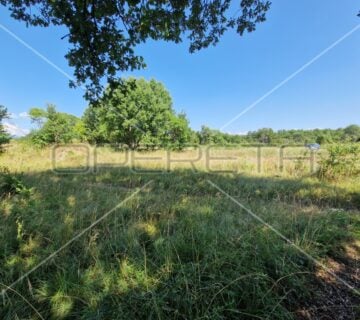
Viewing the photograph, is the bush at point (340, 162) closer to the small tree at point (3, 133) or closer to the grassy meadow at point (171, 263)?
the grassy meadow at point (171, 263)

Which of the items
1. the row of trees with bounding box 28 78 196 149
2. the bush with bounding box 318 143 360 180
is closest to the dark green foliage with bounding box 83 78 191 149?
the row of trees with bounding box 28 78 196 149

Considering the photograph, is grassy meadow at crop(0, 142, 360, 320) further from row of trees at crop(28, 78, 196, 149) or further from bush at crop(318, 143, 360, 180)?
row of trees at crop(28, 78, 196, 149)

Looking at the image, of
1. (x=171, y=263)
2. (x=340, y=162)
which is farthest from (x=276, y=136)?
(x=171, y=263)

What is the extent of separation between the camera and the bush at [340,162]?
22.4 feet

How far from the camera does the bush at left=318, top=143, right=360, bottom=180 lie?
22.4 ft

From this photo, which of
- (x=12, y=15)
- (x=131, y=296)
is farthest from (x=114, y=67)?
(x=131, y=296)

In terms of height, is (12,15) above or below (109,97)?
above

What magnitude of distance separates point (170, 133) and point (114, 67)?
2764cm

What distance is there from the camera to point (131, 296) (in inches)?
67.0

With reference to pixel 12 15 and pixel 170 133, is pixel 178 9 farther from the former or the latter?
pixel 170 133

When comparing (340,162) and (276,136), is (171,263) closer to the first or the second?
(340,162)

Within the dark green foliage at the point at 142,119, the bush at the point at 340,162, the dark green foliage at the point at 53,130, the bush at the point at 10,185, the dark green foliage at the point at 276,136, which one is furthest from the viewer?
the dark green foliage at the point at 276,136

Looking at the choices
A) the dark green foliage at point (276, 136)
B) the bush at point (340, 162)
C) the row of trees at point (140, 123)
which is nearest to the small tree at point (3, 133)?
the row of trees at point (140, 123)

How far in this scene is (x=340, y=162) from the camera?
7.04 meters
